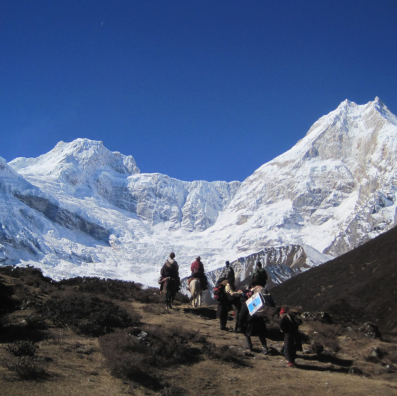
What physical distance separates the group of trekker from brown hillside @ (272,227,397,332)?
26.2 m

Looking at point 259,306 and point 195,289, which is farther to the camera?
point 195,289

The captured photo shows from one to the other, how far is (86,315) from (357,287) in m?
42.0

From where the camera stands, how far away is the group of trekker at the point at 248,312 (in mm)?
12656

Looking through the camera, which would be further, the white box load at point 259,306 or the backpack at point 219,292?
the backpack at point 219,292

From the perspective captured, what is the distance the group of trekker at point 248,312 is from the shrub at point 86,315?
11.0 ft

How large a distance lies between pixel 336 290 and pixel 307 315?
113ft

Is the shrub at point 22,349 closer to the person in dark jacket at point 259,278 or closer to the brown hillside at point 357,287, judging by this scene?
the person in dark jacket at point 259,278

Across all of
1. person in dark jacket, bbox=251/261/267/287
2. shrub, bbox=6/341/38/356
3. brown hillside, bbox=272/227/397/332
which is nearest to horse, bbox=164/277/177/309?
person in dark jacket, bbox=251/261/267/287

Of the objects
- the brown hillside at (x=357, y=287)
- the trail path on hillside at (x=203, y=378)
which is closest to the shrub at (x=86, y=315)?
the trail path on hillside at (x=203, y=378)

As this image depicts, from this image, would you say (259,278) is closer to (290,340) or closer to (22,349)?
(290,340)

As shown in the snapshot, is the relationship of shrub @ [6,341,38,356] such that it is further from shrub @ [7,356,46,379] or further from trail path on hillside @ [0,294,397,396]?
shrub @ [7,356,46,379]

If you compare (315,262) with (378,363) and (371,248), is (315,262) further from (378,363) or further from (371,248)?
(378,363)

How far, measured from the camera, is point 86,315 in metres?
13.9

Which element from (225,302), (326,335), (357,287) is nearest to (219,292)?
(225,302)
